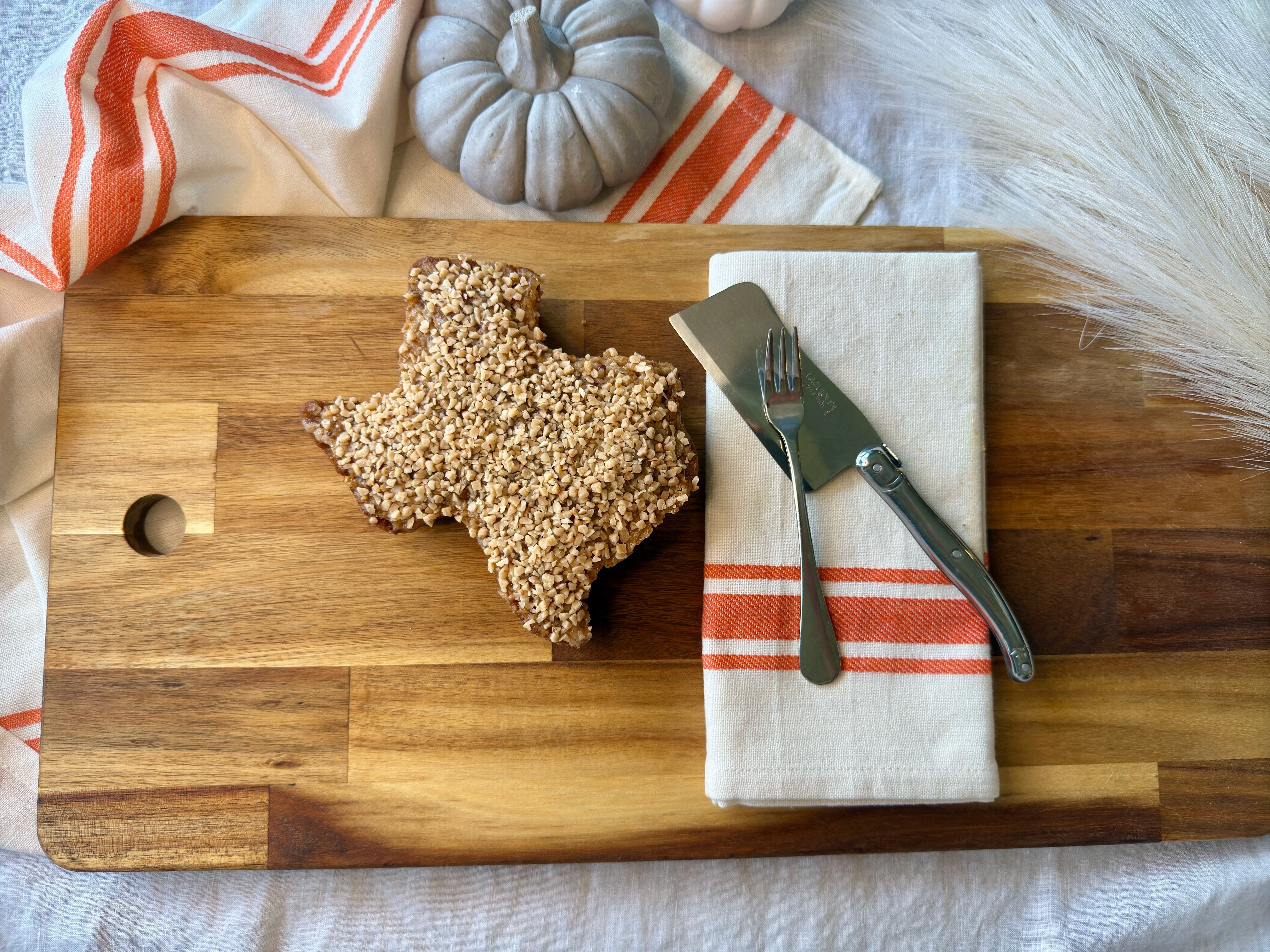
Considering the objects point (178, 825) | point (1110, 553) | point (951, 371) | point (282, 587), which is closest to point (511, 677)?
point (282, 587)

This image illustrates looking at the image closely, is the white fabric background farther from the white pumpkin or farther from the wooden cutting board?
the white pumpkin

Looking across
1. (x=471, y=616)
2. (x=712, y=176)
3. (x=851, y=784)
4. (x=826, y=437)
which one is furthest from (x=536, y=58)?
(x=851, y=784)

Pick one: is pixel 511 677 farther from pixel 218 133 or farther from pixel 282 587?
pixel 218 133

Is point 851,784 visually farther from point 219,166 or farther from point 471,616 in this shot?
point 219,166

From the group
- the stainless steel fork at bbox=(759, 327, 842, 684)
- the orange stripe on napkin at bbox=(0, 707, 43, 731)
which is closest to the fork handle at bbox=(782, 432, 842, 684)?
the stainless steel fork at bbox=(759, 327, 842, 684)

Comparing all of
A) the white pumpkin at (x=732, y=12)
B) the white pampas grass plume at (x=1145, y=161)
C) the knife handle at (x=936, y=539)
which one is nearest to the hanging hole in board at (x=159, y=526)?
the knife handle at (x=936, y=539)

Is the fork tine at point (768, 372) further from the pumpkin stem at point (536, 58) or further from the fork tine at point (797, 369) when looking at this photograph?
the pumpkin stem at point (536, 58)
